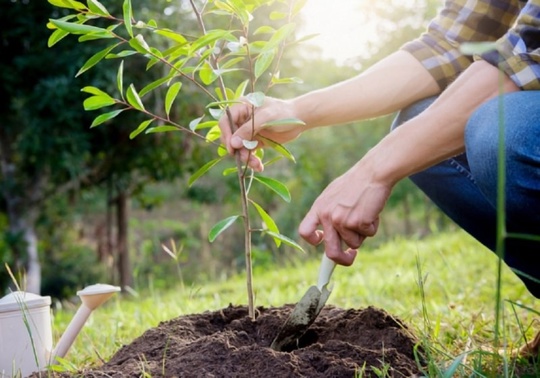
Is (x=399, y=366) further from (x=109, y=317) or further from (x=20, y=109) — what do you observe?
(x=20, y=109)

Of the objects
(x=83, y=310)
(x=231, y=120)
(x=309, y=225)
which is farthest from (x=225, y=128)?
(x=83, y=310)

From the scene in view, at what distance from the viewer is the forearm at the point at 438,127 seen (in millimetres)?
1274

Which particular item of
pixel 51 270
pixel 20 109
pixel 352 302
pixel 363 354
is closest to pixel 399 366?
pixel 363 354

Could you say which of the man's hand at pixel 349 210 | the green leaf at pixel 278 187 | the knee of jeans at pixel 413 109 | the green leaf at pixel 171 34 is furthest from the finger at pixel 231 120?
the knee of jeans at pixel 413 109

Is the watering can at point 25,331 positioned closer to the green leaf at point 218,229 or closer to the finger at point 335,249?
the green leaf at point 218,229

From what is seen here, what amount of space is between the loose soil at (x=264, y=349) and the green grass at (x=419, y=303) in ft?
0.31

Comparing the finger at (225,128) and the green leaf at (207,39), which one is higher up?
the green leaf at (207,39)

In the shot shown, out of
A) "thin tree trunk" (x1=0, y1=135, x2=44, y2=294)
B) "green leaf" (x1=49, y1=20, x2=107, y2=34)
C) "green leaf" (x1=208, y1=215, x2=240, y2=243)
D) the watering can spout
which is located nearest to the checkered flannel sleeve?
"green leaf" (x1=208, y1=215, x2=240, y2=243)

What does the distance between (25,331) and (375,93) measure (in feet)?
3.62

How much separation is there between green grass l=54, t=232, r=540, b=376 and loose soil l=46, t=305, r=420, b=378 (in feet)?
0.31

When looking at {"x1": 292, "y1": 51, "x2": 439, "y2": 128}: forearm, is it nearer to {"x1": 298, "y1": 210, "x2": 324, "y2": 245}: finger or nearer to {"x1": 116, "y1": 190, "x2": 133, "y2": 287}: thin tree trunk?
{"x1": 298, "y1": 210, "x2": 324, "y2": 245}: finger

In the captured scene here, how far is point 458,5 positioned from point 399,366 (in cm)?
100

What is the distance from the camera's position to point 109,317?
2934 mm

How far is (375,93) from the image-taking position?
1.75m
